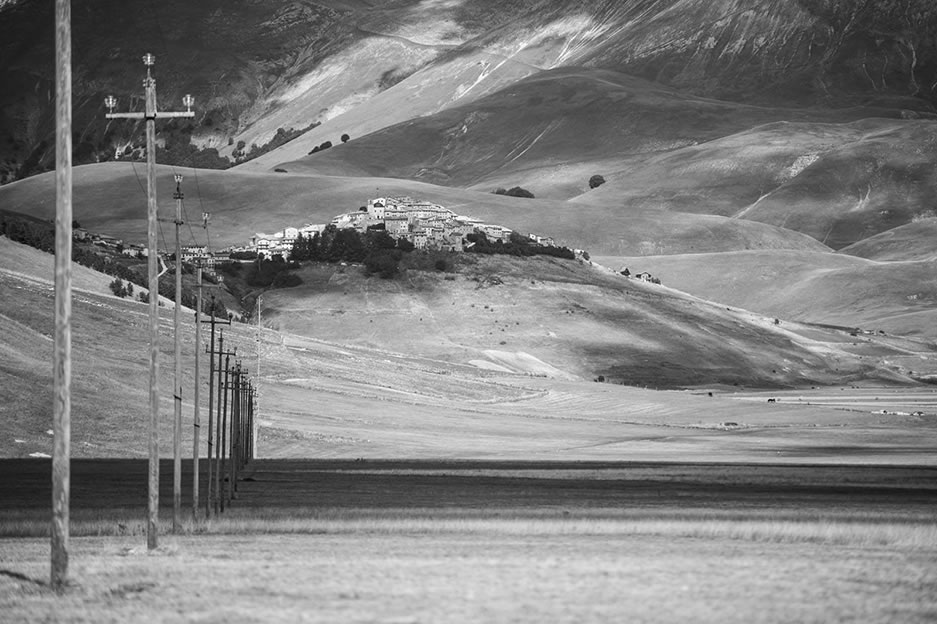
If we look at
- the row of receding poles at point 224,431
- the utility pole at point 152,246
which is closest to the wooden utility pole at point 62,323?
the utility pole at point 152,246

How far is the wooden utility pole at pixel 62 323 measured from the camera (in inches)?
1124

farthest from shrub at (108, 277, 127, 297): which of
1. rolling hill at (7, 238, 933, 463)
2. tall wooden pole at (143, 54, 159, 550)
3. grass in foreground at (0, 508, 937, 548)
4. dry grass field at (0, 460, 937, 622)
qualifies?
tall wooden pole at (143, 54, 159, 550)

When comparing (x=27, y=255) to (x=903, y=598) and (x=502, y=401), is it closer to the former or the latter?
A: (x=502, y=401)

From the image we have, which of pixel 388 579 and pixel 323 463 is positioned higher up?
pixel 388 579

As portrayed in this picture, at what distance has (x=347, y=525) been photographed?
49125 millimetres

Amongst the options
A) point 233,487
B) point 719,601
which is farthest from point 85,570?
point 233,487

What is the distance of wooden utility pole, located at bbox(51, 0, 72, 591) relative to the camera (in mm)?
28547

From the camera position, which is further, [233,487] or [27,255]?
[27,255]

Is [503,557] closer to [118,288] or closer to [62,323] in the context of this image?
[62,323]

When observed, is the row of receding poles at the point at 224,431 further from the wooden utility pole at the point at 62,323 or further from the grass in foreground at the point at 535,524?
the wooden utility pole at the point at 62,323

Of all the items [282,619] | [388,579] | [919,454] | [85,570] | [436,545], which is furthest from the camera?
[919,454]

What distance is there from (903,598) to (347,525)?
1014 inches

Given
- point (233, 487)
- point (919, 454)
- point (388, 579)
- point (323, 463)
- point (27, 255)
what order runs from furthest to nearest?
1. point (27, 255)
2. point (919, 454)
3. point (323, 463)
4. point (233, 487)
5. point (388, 579)

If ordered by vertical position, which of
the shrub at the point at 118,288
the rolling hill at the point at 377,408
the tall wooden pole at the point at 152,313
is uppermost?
the tall wooden pole at the point at 152,313
